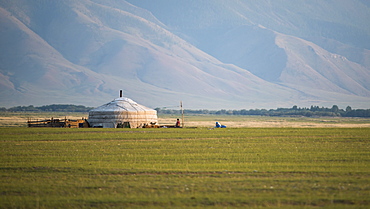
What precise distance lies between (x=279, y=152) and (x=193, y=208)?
10599mm

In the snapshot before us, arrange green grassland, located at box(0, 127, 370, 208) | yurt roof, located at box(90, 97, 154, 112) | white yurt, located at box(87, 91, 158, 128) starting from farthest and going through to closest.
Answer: yurt roof, located at box(90, 97, 154, 112) → white yurt, located at box(87, 91, 158, 128) → green grassland, located at box(0, 127, 370, 208)

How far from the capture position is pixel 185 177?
15969 mm

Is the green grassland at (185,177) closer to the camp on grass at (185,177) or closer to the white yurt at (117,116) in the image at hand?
the camp on grass at (185,177)

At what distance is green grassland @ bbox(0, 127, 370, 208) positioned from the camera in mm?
13023

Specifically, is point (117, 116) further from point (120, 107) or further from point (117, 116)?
point (120, 107)

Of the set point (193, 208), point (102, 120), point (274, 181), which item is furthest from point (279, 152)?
point (102, 120)

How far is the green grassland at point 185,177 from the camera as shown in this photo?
1302 cm

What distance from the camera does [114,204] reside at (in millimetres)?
12805

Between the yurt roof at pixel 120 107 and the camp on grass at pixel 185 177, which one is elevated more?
the yurt roof at pixel 120 107

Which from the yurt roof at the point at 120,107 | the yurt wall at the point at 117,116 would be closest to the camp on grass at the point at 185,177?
the yurt wall at the point at 117,116

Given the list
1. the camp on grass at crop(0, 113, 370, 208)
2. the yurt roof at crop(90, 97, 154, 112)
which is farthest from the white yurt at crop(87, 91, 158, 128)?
the camp on grass at crop(0, 113, 370, 208)

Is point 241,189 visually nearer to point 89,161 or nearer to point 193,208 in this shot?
point 193,208

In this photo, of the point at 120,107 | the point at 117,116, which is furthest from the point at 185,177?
the point at 120,107

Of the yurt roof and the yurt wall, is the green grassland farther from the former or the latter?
the yurt roof
